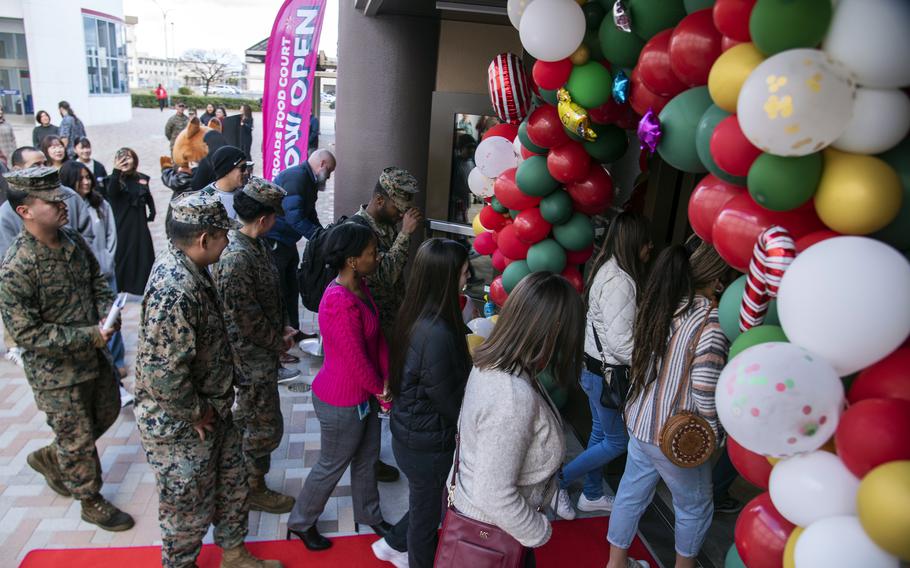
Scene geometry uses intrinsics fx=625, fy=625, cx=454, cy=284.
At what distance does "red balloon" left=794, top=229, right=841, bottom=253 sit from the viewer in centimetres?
153

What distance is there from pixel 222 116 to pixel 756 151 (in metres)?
15.5

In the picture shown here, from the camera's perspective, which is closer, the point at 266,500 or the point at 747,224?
the point at 747,224

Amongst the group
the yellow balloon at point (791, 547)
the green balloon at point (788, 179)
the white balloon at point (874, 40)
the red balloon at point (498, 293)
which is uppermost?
the white balloon at point (874, 40)

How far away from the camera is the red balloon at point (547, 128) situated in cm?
325

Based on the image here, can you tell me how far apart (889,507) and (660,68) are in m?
1.59

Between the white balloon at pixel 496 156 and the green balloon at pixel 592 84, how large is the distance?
1.10m

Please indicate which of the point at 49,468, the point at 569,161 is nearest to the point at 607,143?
the point at 569,161

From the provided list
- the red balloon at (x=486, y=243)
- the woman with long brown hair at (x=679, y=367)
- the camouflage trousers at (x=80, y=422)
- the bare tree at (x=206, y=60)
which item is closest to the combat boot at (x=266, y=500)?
the camouflage trousers at (x=80, y=422)

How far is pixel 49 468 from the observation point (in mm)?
3562

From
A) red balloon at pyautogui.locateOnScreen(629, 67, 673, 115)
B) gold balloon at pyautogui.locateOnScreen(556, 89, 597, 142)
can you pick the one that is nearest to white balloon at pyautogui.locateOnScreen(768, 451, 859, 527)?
red balloon at pyautogui.locateOnScreen(629, 67, 673, 115)

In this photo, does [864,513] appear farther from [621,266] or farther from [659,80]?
[621,266]

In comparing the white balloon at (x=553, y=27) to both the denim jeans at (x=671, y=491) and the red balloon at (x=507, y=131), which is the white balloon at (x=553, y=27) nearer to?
the red balloon at (x=507, y=131)

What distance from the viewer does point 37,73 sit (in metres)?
26.3

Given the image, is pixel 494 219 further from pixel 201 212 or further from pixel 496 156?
pixel 201 212
